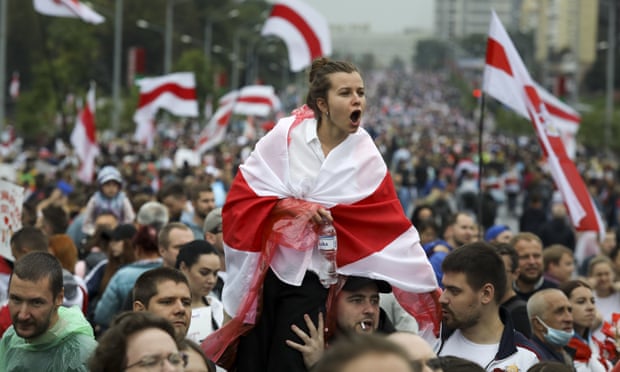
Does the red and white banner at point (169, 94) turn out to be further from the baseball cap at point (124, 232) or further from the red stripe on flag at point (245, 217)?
the red stripe on flag at point (245, 217)

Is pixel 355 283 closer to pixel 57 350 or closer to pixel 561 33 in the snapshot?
pixel 57 350

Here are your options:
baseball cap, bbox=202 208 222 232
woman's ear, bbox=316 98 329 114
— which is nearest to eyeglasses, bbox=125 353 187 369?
woman's ear, bbox=316 98 329 114

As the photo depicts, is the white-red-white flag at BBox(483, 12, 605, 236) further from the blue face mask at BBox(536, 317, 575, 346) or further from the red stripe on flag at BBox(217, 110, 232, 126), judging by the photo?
the red stripe on flag at BBox(217, 110, 232, 126)

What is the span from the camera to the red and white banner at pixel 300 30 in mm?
17906

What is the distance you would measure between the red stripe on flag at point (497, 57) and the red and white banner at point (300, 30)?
6.54 metres

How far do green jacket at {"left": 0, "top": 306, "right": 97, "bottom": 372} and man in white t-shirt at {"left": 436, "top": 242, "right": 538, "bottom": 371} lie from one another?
1.57 meters

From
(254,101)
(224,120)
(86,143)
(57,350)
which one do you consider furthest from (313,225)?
(254,101)

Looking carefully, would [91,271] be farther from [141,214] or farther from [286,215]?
[286,215]

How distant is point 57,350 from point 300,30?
39.9 ft

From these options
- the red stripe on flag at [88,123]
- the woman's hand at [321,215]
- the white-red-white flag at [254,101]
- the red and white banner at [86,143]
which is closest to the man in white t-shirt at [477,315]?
the woman's hand at [321,215]

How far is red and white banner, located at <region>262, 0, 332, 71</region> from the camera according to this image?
17.9m

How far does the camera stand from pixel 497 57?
11.4 m

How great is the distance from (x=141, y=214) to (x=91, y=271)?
1.20m

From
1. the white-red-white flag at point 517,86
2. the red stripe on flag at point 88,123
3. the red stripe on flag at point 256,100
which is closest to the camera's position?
the white-red-white flag at point 517,86
